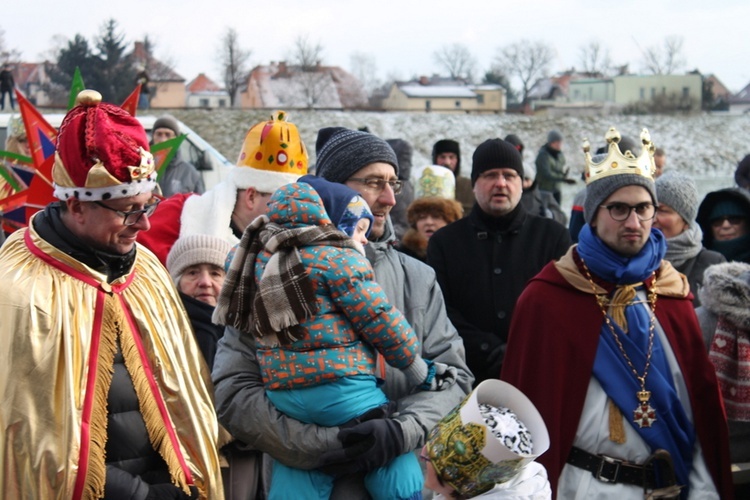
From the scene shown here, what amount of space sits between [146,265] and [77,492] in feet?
3.09

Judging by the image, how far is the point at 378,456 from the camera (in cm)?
376

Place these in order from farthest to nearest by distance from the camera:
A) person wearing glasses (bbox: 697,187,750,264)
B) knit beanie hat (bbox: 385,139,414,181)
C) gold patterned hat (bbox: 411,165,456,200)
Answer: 1. gold patterned hat (bbox: 411,165,456,200)
2. knit beanie hat (bbox: 385,139,414,181)
3. person wearing glasses (bbox: 697,187,750,264)

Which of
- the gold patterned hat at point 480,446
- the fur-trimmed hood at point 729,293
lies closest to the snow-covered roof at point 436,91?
the fur-trimmed hood at point 729,293

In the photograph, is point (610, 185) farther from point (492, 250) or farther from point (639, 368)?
point (492, 250)

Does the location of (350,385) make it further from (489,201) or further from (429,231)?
(429,231)

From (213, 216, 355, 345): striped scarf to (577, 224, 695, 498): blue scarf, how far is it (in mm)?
1239

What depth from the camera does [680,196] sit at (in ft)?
18.6

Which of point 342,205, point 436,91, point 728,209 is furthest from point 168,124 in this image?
point 436,91

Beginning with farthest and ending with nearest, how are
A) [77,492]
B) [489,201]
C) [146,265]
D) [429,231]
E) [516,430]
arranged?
[429,231], [489,201], [146,265], [77,492], [516,430]

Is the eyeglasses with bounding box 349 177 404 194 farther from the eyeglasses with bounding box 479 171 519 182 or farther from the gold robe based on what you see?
the eyeglasses with bounding box 479 171 519 182

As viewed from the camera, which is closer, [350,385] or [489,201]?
[350,385]

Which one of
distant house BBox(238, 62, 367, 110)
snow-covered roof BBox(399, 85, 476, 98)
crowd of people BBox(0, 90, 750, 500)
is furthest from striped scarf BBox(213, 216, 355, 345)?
snow-covered roof BBox(399, 85, 476, 98)

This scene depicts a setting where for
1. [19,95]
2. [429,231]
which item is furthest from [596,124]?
[19,95]

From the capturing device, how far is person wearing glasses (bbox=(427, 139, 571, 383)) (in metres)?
5.51
